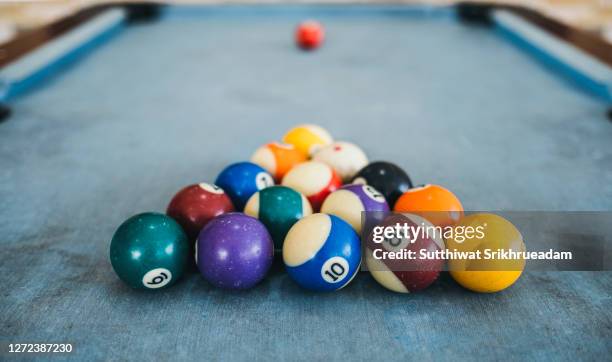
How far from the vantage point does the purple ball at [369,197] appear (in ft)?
5.34

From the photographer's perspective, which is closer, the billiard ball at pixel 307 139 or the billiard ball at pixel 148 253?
the billiard ball at pixel 148 253

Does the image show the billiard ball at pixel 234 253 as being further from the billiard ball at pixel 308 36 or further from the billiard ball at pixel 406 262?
the billiard ball at pixel 308 36

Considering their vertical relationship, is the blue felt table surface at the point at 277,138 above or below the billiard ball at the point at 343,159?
below

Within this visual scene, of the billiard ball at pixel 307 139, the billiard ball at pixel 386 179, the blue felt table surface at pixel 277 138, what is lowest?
the blue felt table surface at pixel 277 138

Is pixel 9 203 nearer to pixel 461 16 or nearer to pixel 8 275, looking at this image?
pixel 8 275

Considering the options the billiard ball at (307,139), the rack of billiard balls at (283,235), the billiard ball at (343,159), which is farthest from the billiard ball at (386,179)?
the billiard ball at (307,139)

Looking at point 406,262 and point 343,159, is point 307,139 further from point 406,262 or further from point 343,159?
point 406,262

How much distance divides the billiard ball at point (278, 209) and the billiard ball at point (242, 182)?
12 cm

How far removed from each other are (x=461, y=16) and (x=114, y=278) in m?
4.04

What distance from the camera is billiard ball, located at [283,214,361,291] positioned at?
1.43 m

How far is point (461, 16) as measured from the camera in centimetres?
466

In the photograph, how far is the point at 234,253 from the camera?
143 cm

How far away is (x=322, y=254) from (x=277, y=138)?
127 centimetres

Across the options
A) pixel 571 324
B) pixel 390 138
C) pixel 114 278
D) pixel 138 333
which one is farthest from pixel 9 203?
pixel 571 324
